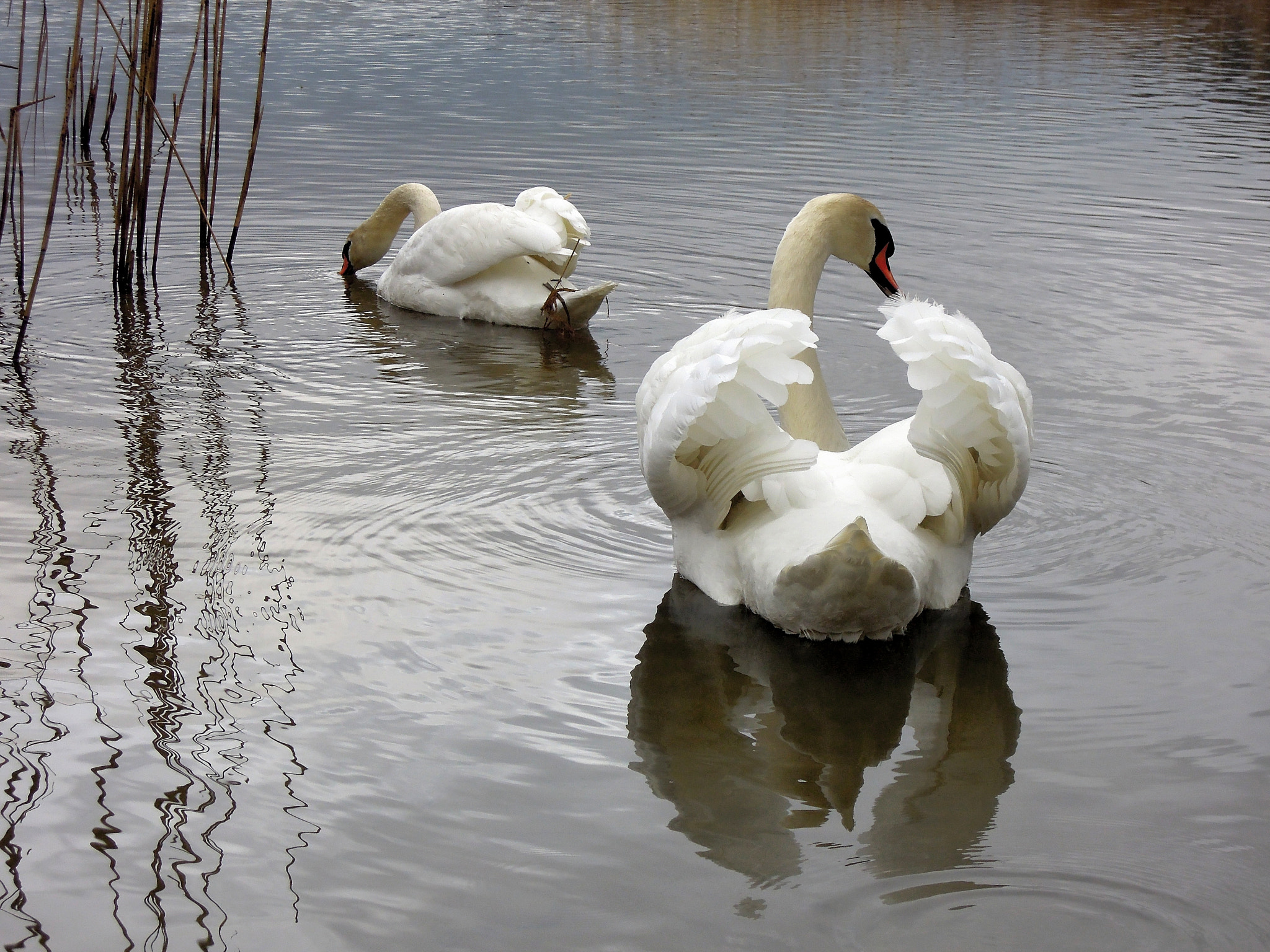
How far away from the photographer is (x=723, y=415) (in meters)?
4.03

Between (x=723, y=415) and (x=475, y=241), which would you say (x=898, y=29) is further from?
(x=723, y=415)

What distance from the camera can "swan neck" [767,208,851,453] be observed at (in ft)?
16.9

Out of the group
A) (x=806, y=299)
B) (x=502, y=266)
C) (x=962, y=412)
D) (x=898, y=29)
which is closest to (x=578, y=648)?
(x=962, y=412)

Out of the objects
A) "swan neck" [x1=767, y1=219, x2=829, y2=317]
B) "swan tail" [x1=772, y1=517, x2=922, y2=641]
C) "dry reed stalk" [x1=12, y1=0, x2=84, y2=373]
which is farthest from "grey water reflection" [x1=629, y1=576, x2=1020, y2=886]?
"dry reed stalk" [x1=12, y1=0, x2=84, y2=373]

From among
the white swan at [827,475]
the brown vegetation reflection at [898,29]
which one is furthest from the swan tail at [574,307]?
the brown vegetation reflection at [898,29]

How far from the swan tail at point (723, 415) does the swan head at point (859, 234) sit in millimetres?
1689

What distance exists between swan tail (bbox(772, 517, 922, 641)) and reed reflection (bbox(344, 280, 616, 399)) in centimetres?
323

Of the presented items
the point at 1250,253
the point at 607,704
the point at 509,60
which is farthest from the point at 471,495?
the point at 509,60

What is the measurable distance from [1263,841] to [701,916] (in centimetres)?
138

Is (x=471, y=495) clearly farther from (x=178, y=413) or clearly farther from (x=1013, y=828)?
(x=1013, y=828)

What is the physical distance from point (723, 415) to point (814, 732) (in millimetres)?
920

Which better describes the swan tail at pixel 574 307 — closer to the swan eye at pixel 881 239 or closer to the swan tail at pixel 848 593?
the swan eye at pixel 881 239

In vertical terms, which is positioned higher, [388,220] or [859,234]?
[859,234]

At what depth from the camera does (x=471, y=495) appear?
5.54 metres
